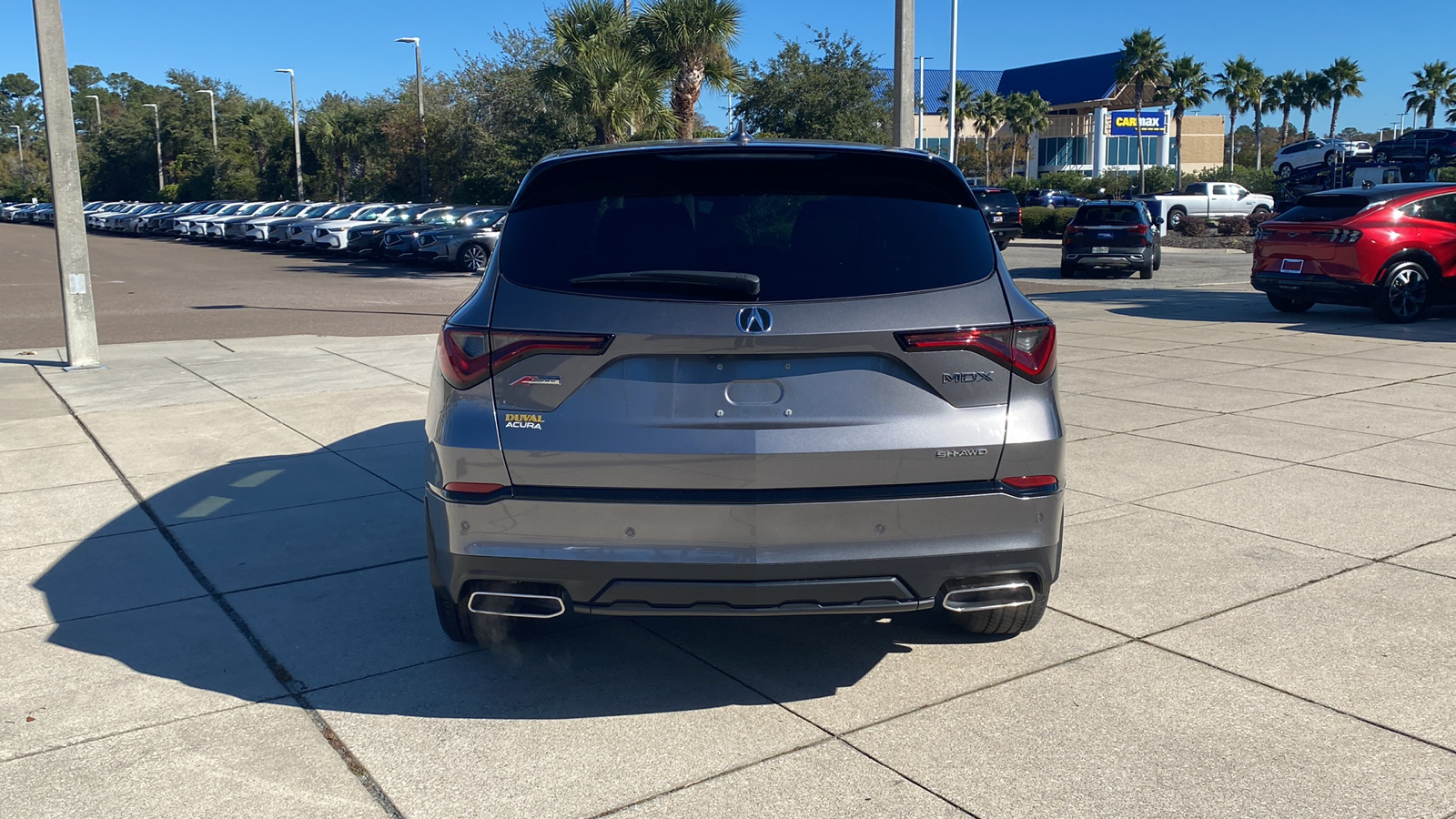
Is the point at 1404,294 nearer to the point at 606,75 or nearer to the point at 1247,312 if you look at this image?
the point at 1247,312

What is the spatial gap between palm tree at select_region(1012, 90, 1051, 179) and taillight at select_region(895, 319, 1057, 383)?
87026 millimetres

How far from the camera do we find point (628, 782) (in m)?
3.35

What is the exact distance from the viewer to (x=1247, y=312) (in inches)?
645

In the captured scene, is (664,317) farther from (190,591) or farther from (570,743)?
(190,591)

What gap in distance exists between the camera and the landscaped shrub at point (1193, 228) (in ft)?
131

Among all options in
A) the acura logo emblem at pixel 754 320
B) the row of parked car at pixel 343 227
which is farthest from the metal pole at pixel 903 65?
the row of parked car at pixel 343 227

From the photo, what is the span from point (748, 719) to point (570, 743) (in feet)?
1.83

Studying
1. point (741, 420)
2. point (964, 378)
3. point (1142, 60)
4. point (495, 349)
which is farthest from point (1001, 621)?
point (1142, 60)

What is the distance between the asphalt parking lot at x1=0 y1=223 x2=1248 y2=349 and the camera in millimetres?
16000

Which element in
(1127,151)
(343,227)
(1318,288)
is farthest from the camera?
(1127,151)

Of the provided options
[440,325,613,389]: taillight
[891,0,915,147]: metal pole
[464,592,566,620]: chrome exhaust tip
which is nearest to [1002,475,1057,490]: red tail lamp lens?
[440,325,613,389]: taillight

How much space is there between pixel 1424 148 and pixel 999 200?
19.0 m

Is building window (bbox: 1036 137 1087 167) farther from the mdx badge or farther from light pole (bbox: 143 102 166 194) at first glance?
the mdx badge

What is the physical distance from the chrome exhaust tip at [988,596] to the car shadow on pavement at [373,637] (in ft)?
1.41
